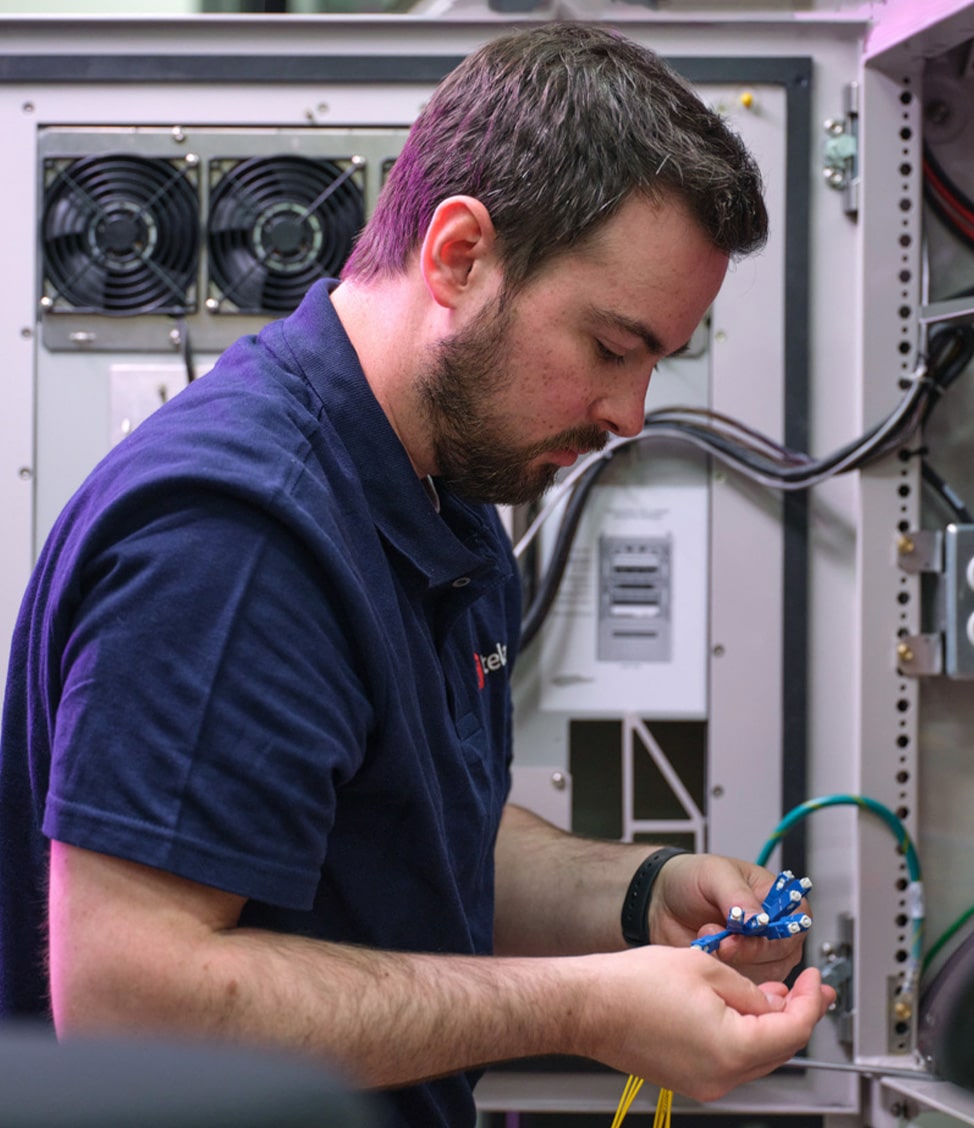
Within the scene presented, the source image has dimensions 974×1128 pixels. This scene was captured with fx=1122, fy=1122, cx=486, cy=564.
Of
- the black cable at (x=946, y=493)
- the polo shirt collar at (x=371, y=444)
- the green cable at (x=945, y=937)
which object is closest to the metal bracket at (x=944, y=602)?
the black cable at (x=946, y=493)

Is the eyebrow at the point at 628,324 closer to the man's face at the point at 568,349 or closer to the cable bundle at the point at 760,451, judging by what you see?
the man's face at the point at 568,349

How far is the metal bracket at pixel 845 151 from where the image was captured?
5.92 ft

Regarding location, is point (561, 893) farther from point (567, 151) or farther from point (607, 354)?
point (567, 151)

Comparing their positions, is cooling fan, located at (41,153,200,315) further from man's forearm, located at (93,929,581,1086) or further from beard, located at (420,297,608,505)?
man's forearm, located at (93,929,581,1086)

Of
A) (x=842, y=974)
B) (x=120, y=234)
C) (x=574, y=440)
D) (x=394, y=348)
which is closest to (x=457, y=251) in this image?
(x=394, y=348)

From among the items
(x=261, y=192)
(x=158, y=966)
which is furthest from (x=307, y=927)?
(x=261, y=192)

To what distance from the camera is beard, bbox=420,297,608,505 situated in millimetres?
1104

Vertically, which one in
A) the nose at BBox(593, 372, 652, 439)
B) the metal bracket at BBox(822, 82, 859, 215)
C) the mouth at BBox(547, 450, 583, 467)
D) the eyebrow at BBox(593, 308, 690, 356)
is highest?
the metal bracket at BBox(822, 82, 859, 215)

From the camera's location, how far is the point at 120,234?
184 cm

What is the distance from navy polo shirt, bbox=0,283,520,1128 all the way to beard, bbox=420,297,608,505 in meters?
0.07

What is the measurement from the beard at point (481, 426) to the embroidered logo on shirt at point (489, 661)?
197mm

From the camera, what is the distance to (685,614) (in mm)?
1858

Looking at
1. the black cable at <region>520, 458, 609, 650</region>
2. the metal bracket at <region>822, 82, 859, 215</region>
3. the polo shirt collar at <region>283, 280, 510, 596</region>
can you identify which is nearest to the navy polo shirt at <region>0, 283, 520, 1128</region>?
the polo shirt collar at <region>283, 280, 510, 596</region>

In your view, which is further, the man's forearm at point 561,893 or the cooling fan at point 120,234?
the cooling fan at point 120,234
